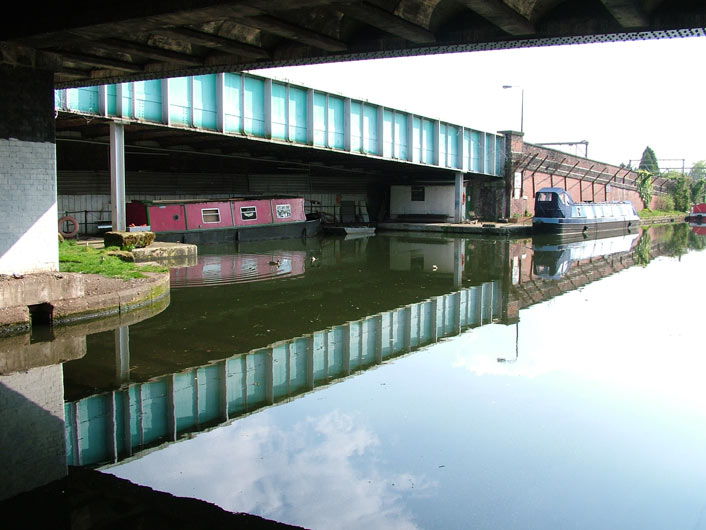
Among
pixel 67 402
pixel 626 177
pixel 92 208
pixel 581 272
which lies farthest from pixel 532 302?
pixel 626 177

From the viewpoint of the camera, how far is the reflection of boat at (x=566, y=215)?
28.3 metres

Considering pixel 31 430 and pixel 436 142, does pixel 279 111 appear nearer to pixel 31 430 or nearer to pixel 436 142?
pixel 436 142

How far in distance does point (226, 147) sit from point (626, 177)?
125 feet

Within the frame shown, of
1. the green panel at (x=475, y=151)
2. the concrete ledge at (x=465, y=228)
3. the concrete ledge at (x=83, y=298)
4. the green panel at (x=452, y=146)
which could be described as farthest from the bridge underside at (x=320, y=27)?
the green panel at (x=475, y=151)

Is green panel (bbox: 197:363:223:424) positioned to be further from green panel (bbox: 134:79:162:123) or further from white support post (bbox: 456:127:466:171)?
white support post (bbox: 456:127:466:171)

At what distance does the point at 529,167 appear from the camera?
36.8 metres

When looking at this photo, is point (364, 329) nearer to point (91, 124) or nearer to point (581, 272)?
point (581, 272)

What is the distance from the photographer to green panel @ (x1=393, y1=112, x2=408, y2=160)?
2741 centimetres

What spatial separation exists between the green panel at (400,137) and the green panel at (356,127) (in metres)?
2.68

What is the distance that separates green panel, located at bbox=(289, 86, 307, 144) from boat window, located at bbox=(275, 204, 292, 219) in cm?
319

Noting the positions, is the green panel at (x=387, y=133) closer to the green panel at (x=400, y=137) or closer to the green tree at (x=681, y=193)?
the green panel at (x=400, y=137)

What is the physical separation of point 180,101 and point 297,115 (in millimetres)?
5065

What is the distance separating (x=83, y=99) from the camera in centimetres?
1546

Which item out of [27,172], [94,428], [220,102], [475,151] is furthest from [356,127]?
[94,428]
